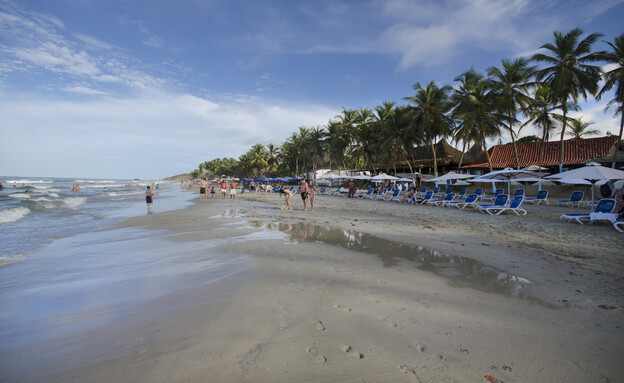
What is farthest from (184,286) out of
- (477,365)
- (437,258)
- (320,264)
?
(437,258)

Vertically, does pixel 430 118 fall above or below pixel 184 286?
above

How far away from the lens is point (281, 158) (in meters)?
65.7

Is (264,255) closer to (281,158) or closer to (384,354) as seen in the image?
(384,354)

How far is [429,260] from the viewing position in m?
5.02

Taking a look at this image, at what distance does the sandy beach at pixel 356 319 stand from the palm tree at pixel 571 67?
20256 mm

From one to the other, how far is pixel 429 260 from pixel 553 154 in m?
26.8

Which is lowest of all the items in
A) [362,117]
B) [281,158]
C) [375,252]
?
[375,252]

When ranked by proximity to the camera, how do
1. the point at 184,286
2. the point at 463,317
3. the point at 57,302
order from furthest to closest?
the point at 184,286 < the point at 57,302 < the point at 463,317

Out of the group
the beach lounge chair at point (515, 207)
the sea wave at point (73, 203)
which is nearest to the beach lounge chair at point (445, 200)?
the beach lounge chair at point (515, 207)

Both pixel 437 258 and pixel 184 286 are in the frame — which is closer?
pixel 184 286

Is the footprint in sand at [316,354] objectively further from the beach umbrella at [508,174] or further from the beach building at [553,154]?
the beach building at [553,154]

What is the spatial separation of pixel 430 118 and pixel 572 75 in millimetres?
9713

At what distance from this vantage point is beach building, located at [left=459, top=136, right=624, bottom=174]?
2167 cm

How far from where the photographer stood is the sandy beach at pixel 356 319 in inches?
82.0
